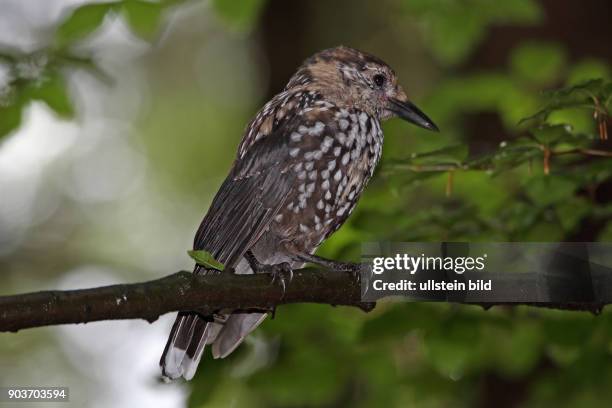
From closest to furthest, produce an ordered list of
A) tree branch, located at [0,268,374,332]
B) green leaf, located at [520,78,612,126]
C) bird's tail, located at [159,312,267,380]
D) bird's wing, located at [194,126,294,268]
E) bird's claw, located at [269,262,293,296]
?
tree branch, located at [0,268,374,332] < bird's claw, located at [269,262,293,296] < bird's tail, located at [159,312,267,380] < green leaf, located at [520,78,612,126] < bird's wing, located at [194,126,294,268]

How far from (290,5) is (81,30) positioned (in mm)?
3893

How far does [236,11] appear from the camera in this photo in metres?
4.58

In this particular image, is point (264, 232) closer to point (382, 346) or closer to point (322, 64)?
point (322, 64)

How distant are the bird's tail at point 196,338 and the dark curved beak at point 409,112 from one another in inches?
41.7

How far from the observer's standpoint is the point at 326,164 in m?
3.80

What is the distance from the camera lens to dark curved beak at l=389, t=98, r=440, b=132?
3.47 m

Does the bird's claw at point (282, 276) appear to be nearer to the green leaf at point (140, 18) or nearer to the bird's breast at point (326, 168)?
the bird's breast at point (326, 168)

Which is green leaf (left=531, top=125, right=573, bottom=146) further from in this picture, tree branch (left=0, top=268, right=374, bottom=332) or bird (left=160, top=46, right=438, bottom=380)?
tree branch (left=0, top=268, right=374, bottom=332)

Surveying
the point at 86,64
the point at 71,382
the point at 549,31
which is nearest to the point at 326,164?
the point at 86,64

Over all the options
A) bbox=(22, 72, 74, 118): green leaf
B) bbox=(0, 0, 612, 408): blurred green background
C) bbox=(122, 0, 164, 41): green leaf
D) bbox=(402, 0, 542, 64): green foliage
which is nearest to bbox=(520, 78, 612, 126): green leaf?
bbox=(0, 0, 612, 408): blurred green background

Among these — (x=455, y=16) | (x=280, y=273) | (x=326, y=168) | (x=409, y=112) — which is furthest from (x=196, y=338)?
(x=455, y=16)

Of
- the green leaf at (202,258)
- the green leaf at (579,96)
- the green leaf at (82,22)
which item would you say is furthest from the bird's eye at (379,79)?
the green leaf at (82,22)

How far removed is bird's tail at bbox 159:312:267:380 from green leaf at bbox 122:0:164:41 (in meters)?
1.68

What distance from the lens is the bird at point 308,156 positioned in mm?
3707
